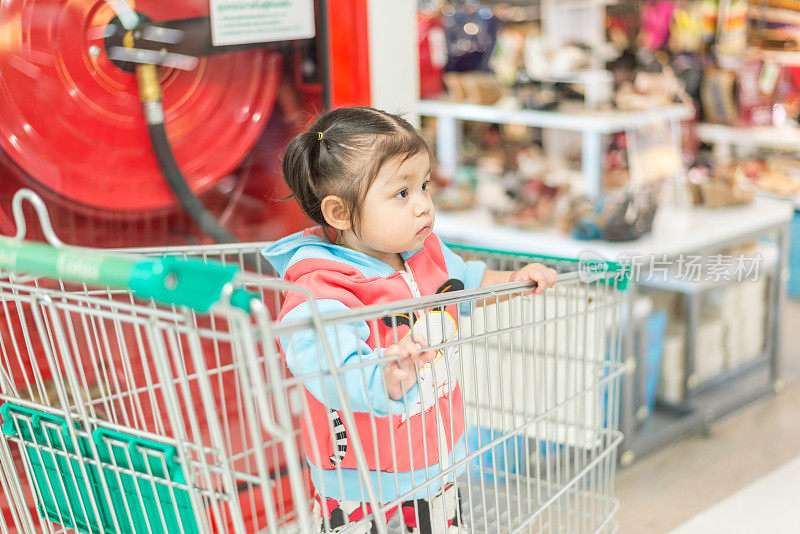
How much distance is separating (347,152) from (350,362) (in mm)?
391

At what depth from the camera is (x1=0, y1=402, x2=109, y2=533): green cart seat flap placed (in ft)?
4.12

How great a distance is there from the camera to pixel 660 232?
10.1 ft

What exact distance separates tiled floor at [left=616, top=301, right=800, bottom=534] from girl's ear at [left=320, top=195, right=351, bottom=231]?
5.06 ft

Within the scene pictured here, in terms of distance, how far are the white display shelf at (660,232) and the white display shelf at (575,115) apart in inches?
15.6

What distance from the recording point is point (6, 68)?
5.41ft

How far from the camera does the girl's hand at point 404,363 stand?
3.90 ft

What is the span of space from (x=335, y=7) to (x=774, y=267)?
222 centimetres

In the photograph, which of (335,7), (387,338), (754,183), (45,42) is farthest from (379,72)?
(754,183)

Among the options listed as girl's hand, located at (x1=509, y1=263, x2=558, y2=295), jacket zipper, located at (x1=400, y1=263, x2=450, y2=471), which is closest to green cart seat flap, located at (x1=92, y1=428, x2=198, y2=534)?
jacket zipper, located at (x1=400, y1=263, x2=450, y2=471)

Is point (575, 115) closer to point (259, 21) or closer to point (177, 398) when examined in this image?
point (259, 21)

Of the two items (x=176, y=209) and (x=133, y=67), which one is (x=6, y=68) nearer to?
(x=133, y=67)

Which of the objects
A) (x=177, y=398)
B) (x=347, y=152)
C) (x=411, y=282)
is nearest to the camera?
(x=177, y=398)

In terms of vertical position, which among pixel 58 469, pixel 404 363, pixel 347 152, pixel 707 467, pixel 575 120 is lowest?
pixel 707 467

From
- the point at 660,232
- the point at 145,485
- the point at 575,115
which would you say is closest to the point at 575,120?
the point at 575,115
